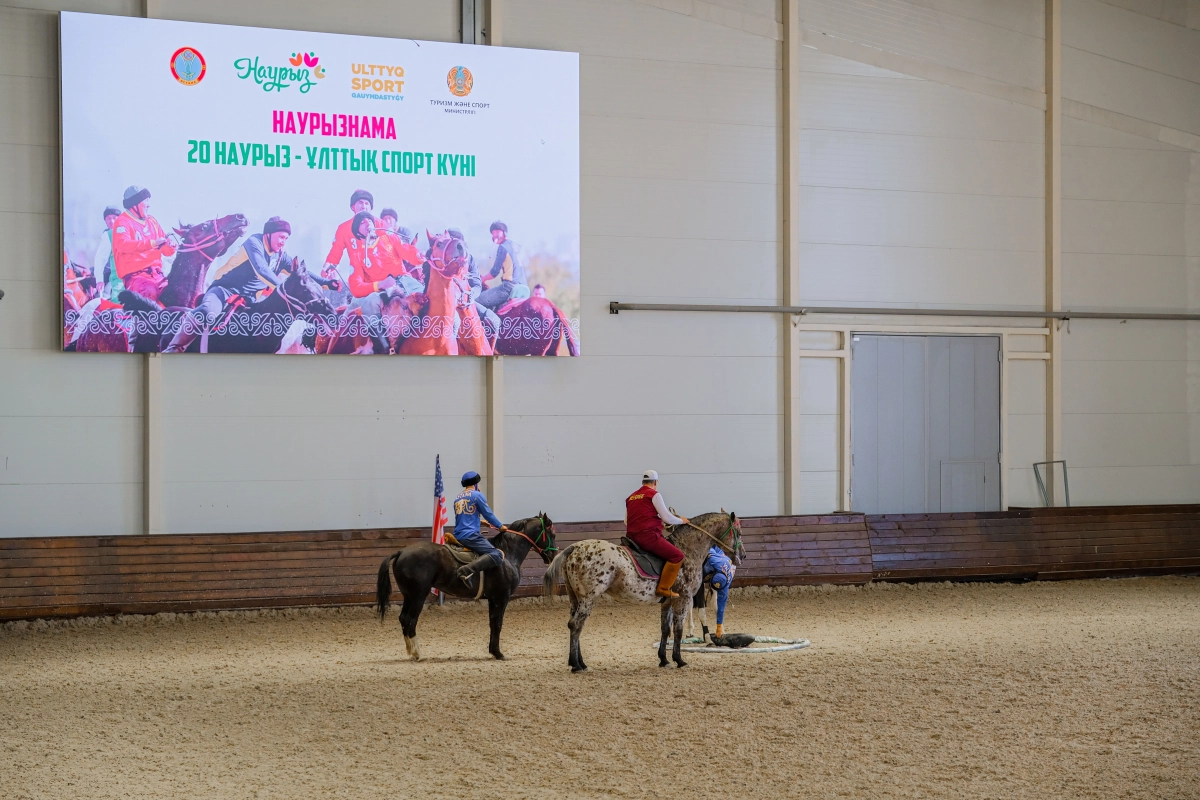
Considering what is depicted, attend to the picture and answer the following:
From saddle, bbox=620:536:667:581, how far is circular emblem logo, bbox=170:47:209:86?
6.94m

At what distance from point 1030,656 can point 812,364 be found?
19.3 ft

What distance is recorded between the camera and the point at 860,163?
47.6ft

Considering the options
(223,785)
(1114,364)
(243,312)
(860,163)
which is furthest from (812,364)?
(223,785)

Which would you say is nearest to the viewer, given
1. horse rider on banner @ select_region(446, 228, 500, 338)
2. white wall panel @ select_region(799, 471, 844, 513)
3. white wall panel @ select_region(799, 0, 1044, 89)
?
horse rider on banner @ select_region(446, 228, 500, 338)

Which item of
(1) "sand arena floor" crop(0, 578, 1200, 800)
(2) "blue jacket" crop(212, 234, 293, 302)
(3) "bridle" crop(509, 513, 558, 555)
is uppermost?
(2) "blue jacket" crop(212, 234, 293, 302)

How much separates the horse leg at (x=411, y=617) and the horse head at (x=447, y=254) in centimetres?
443

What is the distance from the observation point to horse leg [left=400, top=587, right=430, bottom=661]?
948 centimetres

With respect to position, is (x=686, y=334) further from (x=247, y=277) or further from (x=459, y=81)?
(x=247, y=277)

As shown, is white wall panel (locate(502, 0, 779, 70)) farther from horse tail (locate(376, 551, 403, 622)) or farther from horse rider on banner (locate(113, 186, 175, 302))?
horse tail (locate(376, 551, 403, 622))

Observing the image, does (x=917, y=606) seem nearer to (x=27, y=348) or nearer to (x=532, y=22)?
(x=532, y=22)

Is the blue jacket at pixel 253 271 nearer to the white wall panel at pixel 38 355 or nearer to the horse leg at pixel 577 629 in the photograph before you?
the white wall panel at pixel 38 355

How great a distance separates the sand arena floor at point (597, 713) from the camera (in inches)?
236

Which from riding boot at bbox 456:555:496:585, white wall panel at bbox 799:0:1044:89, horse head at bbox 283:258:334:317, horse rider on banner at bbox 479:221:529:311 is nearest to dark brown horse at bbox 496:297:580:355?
horse rider on banner at bbox 479:221:529:311

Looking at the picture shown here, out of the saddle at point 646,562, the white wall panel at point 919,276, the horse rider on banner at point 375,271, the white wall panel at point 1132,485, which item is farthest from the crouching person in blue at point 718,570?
the white wall panel at point 1132,485
